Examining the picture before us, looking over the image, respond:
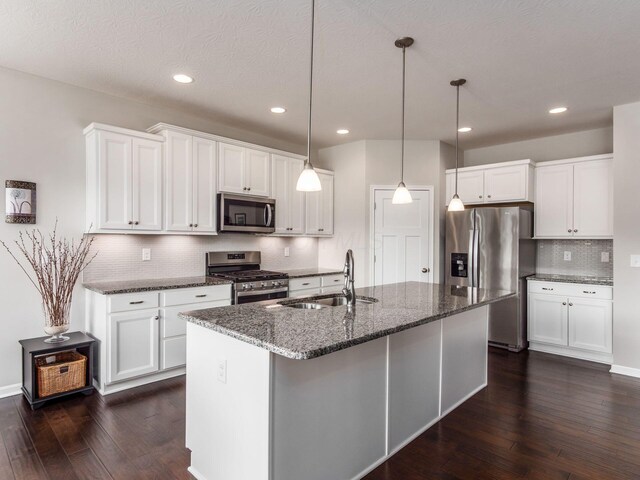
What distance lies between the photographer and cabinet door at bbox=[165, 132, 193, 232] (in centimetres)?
362

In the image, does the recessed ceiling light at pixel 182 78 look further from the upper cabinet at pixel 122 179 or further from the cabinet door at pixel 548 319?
the cabinet door at pixel 548 319

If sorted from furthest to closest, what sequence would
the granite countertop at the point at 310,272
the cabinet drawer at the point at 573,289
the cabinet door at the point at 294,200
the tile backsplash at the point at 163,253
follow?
the cabinet door at the point at 294,200
the granite countertop at the point at 310,272
the cabinet drawer at the point at 573,289
the tile backsplash at the point at 163,253

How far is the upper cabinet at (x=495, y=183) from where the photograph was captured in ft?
15.0

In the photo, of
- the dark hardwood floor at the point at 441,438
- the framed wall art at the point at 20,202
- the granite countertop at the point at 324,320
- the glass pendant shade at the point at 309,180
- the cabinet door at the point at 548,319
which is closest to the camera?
the granite countertop at the point at 324,320

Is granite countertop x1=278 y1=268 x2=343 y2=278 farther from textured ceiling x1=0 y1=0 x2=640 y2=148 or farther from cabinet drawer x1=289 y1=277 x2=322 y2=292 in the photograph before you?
textured ceiling x1=0 y1=0 x2=640 y2=148

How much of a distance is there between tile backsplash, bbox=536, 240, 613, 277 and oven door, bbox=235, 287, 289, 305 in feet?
10.8

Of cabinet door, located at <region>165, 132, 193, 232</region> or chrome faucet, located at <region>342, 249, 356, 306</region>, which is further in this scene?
cabinet door, located at <region>165, 132, 193, 232</region>

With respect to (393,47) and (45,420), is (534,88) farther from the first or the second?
(45,420)

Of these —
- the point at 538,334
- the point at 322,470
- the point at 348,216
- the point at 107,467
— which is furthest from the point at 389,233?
the point at 107,467

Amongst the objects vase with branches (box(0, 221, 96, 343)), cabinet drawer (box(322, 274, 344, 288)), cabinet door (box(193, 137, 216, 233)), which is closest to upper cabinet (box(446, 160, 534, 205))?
cabinet drawer (box(322, 274, 344, 288))

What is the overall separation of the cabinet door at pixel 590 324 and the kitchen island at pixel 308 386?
237 centimetres

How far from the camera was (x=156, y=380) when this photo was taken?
3.39 meters

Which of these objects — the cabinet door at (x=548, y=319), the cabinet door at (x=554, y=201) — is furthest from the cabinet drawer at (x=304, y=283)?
the cabinet door at (x=554, y=201)

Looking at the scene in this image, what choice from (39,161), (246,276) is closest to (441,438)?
(246,276)
